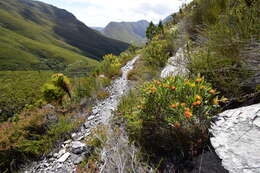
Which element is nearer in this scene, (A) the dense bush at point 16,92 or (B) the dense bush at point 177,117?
(B) the dense bush at point 177,117

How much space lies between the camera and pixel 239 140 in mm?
1387

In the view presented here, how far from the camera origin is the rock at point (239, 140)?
125cm

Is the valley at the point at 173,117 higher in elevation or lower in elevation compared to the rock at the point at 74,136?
higher

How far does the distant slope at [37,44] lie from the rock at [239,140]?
2913 cm

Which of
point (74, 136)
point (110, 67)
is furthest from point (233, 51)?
point (110, 67)

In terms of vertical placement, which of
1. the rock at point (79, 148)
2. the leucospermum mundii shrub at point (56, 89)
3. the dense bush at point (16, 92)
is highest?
the leucospermum mundii shrub at point (56, 89)

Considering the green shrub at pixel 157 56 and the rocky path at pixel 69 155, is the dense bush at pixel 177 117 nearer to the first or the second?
the rocky path at pixel 69 155

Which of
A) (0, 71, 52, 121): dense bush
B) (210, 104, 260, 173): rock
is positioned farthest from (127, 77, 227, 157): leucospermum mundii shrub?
(0, 71, 52, 121): dense bush

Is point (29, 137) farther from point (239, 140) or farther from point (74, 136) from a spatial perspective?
point (239, 140)

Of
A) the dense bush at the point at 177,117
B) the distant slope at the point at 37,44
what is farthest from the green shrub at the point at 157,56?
the distant slope at the point at 37,44

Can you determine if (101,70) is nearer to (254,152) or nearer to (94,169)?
(94,169)

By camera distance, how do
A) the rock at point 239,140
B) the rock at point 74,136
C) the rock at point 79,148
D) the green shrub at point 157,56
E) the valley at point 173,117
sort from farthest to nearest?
the green shrub at point 157,56
the rock at point 74,136
the rock at point 79,148
the valley at point 173,117
the rock at point 239,140

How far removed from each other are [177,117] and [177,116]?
12 mm

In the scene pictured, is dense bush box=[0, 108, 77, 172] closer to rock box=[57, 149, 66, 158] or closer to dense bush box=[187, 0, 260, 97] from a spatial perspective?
rock box=[57, 149, 66, 158]
